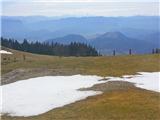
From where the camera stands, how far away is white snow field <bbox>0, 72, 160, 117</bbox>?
4526cm

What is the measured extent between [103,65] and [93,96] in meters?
25.5

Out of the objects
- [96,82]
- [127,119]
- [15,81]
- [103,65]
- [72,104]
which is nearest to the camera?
[127,119]

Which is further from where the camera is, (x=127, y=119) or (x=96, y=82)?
(x=96, y=82)

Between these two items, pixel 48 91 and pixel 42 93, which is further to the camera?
pixel 48 91

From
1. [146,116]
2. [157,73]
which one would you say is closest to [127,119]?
[146,116]

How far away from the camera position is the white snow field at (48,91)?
45.3 metres

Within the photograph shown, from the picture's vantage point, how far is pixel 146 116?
39312 mm

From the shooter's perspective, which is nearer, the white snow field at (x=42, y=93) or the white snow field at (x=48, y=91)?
the white snow field at (x=42, y=93)

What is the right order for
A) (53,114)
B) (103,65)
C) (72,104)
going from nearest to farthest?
(53,114) < (72,104) < (103,65)

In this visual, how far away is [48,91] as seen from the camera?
170 ft

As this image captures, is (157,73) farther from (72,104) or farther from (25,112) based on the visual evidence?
(25,112)

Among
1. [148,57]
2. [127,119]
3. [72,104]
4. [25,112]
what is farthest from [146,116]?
[148,57]

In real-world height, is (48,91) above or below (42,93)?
above

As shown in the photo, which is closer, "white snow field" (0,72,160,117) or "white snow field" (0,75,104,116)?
"white snow field" (0,75,104,116)
